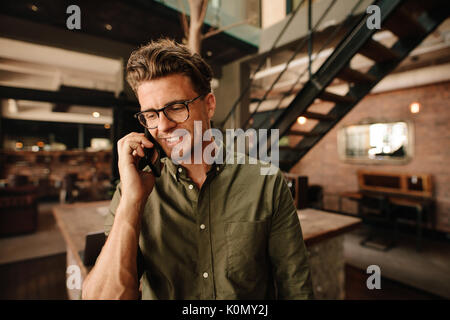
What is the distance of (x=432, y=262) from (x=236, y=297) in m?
4.33

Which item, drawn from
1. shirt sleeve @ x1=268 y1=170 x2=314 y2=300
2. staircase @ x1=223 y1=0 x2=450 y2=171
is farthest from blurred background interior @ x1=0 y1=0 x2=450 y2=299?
shirt sleeve @ x1=268 y1=170 x2=314 y2=300

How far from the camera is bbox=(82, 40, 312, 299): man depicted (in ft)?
2.79

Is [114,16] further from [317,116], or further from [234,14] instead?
[317,116]

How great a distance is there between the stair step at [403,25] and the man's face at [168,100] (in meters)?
2.16

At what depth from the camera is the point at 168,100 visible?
85 cm

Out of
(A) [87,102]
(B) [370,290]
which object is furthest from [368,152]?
(A) [87,102]

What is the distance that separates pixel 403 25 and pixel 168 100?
101 inches

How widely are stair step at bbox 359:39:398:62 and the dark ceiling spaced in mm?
1539

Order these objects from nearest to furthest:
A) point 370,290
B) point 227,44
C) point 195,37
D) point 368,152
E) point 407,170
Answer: point 195,37 → point 370,290 → point 227,44 → point 407,170 → point 368,152

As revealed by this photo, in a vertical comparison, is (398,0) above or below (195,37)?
above

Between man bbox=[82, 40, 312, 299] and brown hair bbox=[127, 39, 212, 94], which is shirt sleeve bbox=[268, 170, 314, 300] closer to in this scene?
man bbox=[82, 40, 312, 299]

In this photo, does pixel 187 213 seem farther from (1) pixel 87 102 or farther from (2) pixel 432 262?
(2) pixel 432 262

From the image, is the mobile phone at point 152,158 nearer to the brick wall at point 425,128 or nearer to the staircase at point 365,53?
the staircase at point 365,53

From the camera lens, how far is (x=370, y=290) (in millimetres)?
2855
